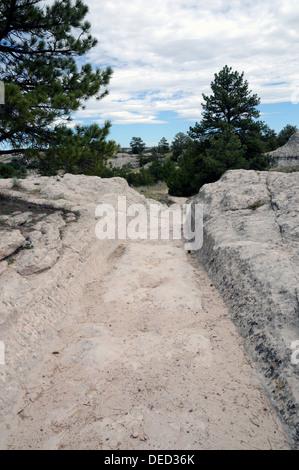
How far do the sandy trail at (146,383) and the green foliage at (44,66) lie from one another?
12.6 feet

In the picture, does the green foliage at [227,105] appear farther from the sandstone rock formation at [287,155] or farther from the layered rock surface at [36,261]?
the layered rock surface at [36,261]

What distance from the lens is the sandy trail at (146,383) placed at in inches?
123

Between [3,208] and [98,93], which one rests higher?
[98,93]

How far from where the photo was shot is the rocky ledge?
11.9 feet

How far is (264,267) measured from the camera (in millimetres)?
5258

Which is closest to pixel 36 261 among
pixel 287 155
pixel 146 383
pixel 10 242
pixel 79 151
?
pixel 10 242

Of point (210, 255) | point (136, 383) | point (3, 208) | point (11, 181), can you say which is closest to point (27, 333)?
point (136, 383)

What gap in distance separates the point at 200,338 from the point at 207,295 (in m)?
Answer: 1.37

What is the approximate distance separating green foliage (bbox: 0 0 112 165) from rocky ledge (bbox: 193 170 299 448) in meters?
4.15

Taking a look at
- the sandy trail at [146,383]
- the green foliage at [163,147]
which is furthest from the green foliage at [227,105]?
the green foliage at [163,147]

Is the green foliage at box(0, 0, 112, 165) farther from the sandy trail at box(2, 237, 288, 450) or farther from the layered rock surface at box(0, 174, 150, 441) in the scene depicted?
the sandy trail at box(2, 237, 288, 450)

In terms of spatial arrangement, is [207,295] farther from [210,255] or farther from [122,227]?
[122,227]

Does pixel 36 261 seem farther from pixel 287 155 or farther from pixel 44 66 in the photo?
pixel 287 155
